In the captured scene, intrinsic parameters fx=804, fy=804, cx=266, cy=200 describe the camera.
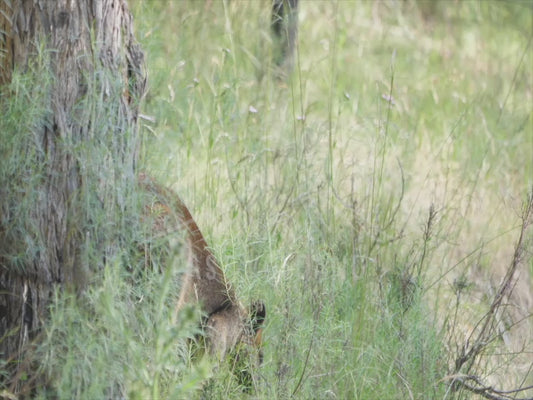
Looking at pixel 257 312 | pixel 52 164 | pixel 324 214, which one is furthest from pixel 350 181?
pixel 52 164

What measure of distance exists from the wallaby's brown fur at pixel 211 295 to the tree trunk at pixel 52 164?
0.27 m

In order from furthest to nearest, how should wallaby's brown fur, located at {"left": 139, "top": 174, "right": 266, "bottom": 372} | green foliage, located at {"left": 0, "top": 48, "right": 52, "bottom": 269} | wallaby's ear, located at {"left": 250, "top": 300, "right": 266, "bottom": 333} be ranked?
wallaby's ear, located at {"left": 250, "top": 300, "right": 266, "bottom": 333} < wallaby's brown fur, located at {"left": 139, "top": 174, "right": 266, "bottom": 372} < green foliage, located at {"left": 0, "top": 48, "right": 52, "bottom": 269}

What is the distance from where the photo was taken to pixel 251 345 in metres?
2.89

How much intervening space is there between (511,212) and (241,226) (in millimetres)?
1934

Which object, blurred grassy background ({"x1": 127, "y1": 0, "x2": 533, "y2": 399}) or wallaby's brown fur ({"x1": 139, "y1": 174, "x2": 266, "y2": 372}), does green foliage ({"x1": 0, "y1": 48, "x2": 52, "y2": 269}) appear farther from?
blurred grassy background ({"x1": 127, "y1": 0, "x2": 533, "y2": 399})

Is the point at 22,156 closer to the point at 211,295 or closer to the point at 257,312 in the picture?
the point at 211,295

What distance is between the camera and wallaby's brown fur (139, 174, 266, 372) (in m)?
2.81

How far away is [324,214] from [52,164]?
1579 millimetres

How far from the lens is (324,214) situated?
3750mm

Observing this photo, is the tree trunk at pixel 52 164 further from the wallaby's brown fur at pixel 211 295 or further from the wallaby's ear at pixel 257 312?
the wallaby's ear at pixel 257 312

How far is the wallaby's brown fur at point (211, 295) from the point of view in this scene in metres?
2.81

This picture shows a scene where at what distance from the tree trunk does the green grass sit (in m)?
0.13

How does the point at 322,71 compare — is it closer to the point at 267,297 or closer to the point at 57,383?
the point at 267,297

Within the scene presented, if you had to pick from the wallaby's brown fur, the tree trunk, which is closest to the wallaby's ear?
the wallaby's brown fur
